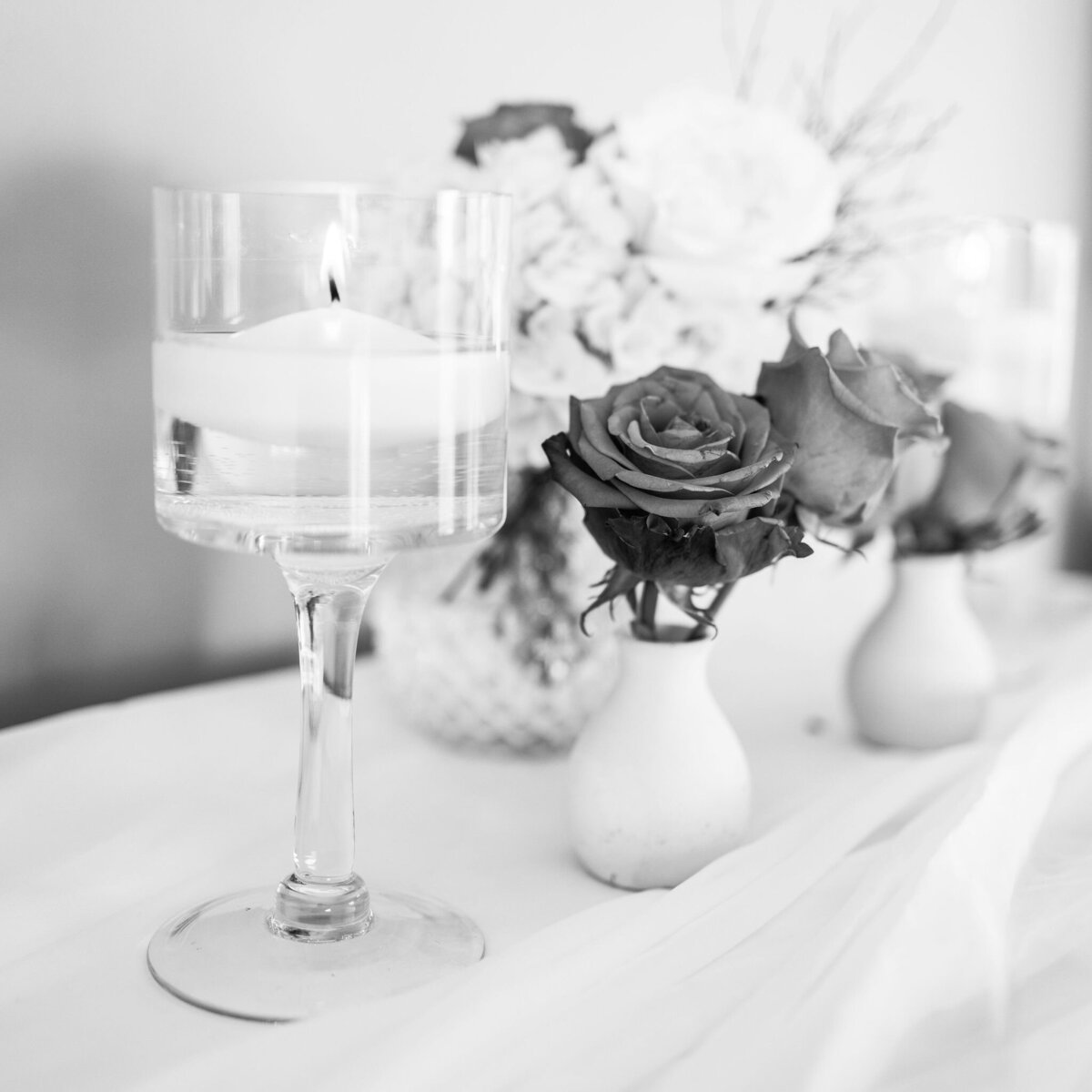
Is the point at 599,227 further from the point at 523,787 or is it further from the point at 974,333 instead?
the point at 974,333

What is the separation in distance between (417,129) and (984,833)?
25.7 inches

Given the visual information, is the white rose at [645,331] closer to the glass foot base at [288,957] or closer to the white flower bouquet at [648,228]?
the white flower bouquet at [648,228]

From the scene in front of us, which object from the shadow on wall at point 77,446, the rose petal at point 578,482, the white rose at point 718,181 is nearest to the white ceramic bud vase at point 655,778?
the rose petal at point 578,482

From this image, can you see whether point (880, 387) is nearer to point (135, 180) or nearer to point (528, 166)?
point (528, 166)

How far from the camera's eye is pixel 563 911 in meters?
0.63

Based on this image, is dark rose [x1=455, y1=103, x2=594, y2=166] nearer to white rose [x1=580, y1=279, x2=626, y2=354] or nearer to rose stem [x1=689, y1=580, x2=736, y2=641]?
white rose [x1=580, y1=279, x2=626, y2=354]

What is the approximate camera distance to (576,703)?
2.71 feet

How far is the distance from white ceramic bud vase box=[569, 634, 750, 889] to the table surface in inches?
1.1

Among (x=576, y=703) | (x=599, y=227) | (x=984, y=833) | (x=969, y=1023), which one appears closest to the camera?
(x=969, y=1023)

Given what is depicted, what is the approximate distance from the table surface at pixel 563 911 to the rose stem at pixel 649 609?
4.8 inches

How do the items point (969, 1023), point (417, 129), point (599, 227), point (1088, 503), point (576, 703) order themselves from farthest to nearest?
point (1088, 503)
point (417, 129)
point (576, 703)
point (599, 227)
point (969, 1023)

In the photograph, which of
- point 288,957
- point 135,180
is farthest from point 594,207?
point 288,957

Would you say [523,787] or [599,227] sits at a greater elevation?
[599,227]

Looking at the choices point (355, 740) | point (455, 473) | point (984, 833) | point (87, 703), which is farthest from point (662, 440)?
point (87, 703)
